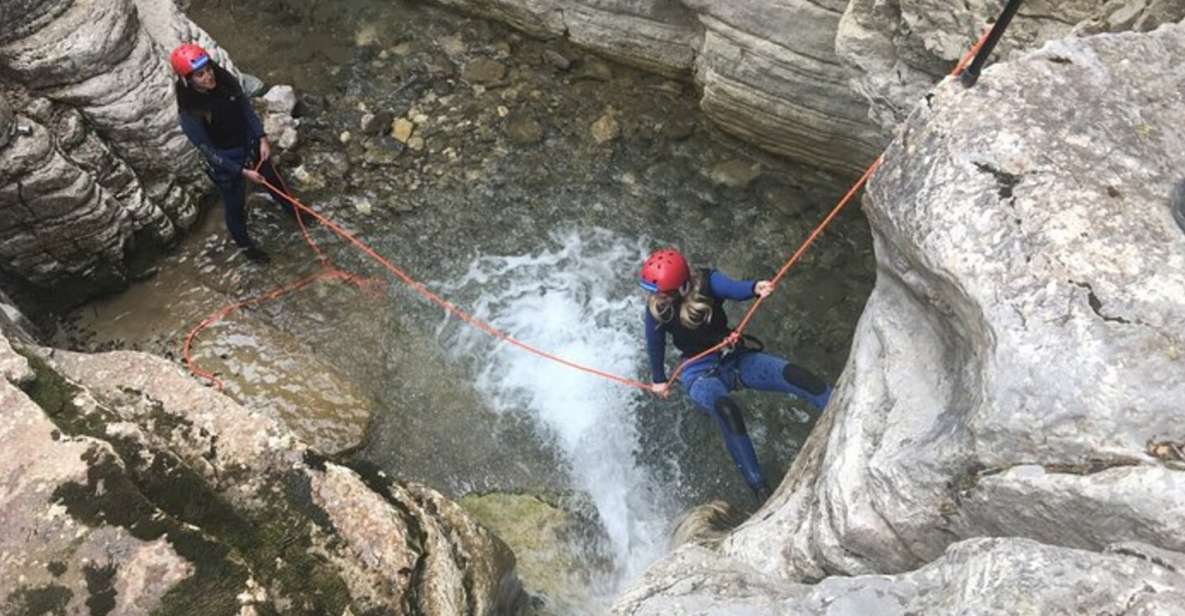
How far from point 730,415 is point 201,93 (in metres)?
5.00

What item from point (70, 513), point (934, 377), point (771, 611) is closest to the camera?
point (771, 611)

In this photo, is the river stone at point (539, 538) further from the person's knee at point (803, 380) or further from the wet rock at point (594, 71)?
the wet rock at point (594, 71)

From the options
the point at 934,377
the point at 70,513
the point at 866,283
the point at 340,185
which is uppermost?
the point at 934,377

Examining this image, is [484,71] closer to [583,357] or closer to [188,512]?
[583,357]

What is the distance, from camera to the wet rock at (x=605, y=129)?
29.5 feet

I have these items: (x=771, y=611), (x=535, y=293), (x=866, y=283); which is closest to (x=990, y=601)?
(x=771, y=611)

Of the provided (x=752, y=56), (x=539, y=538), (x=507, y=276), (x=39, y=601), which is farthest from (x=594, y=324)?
(x=39, y=601)

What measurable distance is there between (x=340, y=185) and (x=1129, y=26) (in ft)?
22.7

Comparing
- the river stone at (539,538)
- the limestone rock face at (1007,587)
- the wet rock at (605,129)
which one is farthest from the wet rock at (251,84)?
the limestone rock face at (1007,587)

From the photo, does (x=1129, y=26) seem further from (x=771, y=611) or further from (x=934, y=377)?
(x=771, y=611)

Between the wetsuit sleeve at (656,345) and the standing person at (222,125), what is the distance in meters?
3.82

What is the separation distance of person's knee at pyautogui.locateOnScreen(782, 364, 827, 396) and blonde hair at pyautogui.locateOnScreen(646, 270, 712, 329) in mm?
734

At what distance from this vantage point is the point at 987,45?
394cm

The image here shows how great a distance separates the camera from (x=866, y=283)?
7.69 metres
